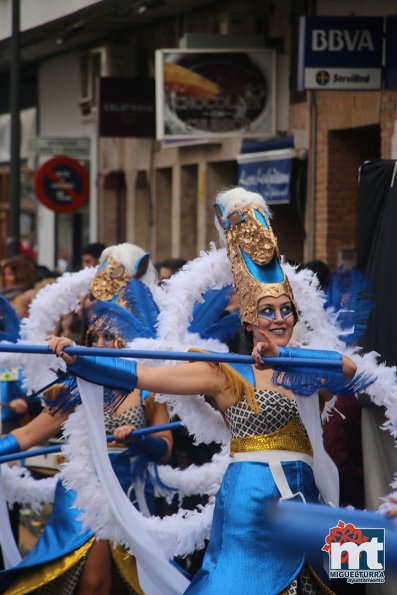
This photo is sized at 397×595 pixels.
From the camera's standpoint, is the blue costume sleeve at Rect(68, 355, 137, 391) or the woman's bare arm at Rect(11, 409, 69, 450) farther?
the woman's bare arm at Rect(11, 409, 69, 450)

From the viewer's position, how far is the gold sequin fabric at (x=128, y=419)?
7.54 m

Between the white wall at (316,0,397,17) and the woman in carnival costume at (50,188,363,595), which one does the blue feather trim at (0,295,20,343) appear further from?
the white wall at (316,0,397,17)

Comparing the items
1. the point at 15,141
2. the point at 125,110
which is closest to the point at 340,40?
the point at 15,141

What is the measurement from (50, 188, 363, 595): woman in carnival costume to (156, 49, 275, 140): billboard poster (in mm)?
10814

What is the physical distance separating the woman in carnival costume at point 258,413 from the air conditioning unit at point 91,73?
18.7 meters

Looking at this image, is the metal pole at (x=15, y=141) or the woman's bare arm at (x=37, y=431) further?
the metal pole at (x=15, y=141)

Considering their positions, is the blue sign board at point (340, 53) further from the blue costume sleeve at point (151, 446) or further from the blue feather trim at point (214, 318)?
the blue costume sleeve at point (151, 446)

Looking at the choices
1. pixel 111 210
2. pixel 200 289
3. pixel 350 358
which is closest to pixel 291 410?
A: pixel 350 358

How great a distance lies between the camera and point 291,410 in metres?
5.98

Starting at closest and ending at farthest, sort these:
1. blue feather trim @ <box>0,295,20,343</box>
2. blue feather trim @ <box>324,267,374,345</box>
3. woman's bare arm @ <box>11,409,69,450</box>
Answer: blue feather trim @ <box>324,267,374,345</box> → woman's bare arm @ <box>11,409,69,450</box> → blue feather trim @ <box>0,295,20,343</box>

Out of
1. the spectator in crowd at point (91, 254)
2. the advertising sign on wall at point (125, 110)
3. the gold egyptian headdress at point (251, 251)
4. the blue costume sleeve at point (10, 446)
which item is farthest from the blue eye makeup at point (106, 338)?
the advertising sign on wall at point (125, 110)

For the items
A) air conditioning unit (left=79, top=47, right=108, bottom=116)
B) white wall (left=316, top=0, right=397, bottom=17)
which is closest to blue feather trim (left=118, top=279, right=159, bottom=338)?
white wall (left=316, top=0, right=397, bottom=17)

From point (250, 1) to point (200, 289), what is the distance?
12.1m

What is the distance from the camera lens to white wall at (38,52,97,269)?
88.5ft
